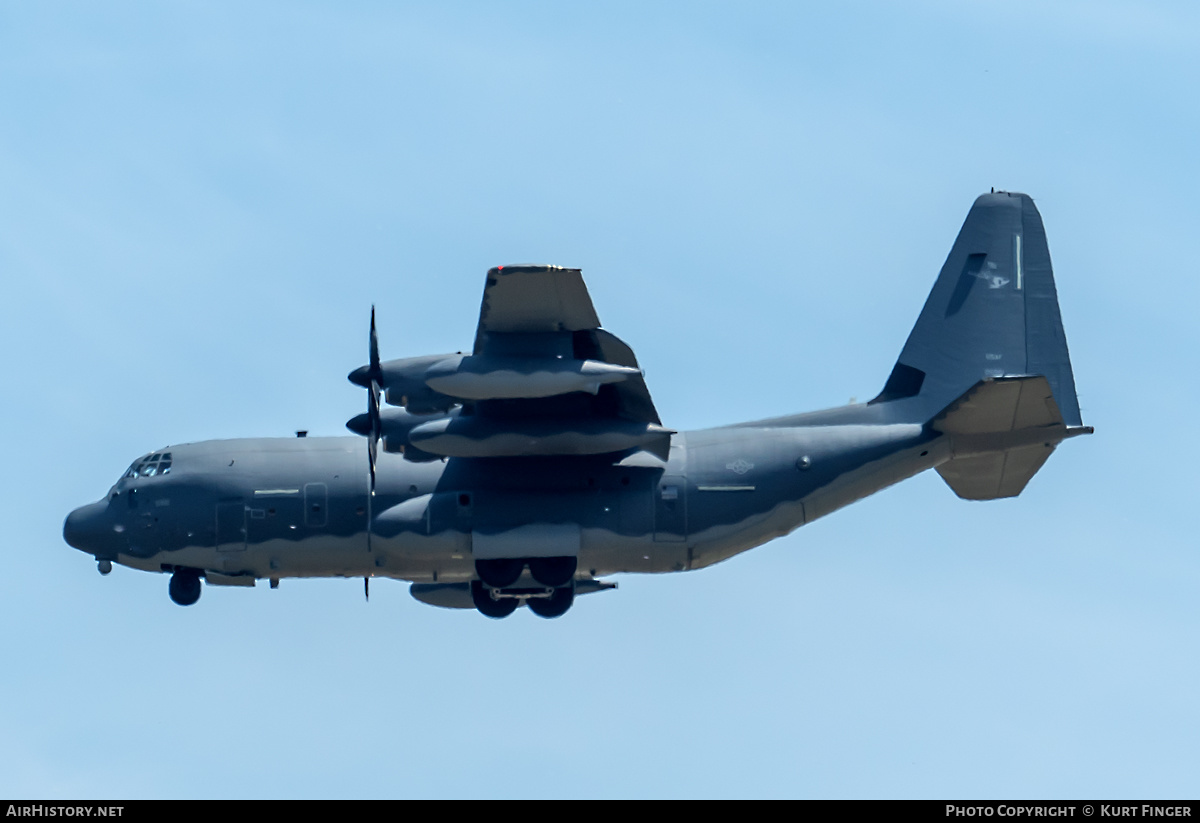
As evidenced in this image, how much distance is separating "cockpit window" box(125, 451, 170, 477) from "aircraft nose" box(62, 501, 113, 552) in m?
0.66

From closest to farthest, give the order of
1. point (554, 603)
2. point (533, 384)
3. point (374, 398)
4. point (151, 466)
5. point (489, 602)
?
1. point (533, 384)
2. point (374, 398)
3. point (151, 466)
4. point (489, 602)
5. point (554, 603)

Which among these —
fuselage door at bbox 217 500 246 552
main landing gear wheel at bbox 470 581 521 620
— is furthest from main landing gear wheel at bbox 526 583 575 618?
fuselage door at bbox 217 500 246 552

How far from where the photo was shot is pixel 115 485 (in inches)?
1017

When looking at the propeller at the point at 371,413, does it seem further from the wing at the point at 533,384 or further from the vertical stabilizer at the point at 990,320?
the vertical stabilizer at the point at 990,320

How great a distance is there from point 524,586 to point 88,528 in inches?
262

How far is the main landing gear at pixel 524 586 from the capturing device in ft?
80.8

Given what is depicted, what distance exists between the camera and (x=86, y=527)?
2544cm

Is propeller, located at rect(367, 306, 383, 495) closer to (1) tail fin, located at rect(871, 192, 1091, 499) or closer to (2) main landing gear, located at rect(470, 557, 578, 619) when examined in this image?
(2) main landing gear, located at rect(470, 557, 578, 619)

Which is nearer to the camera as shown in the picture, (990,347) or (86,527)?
(86,527)

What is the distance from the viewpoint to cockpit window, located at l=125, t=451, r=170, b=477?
25.5 m

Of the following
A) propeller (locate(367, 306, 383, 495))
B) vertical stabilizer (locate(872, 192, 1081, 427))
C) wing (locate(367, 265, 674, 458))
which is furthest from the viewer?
vertical stabilizer (locate(872, 192, 1081, 427))

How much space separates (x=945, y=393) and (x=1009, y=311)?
6.09 ft

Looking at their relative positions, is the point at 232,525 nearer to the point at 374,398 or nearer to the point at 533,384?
the point at 374,398

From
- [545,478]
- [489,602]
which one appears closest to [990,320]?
[545,478]
